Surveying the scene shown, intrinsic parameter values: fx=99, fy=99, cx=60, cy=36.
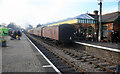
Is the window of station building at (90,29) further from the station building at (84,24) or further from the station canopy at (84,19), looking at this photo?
the station canopy at (84,19)

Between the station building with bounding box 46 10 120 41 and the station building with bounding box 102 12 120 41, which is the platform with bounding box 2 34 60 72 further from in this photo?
the station building with bounding box 102 12 120 41

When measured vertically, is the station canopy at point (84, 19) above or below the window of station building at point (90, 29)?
above

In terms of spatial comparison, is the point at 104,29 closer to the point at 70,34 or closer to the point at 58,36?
the point at 70,34

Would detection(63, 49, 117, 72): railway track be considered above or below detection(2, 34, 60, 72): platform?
below

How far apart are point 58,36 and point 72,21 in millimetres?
9157

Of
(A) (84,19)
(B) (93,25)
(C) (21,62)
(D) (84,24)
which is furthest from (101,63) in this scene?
(B) (93,25)

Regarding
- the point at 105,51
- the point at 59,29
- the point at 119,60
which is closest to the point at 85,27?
the point at 59,29

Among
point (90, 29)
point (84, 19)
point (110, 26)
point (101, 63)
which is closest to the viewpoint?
point (101, 63)

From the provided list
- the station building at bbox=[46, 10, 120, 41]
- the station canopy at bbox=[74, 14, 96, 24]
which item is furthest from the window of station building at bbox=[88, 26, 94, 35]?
the station canopy at bbox=[74, 14, 96, 24]

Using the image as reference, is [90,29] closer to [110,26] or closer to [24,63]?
[110,26]

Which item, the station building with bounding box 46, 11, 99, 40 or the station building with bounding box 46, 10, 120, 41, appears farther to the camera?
the station building with bounding box 46, 11, 99, 40

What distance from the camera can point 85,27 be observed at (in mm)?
20438

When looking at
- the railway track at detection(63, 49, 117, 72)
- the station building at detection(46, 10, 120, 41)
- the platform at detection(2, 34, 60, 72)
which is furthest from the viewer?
the station building at detection(46, 10, 120, 41)

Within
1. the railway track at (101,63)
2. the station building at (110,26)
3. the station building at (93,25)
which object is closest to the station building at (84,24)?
the station building at (93,25)
